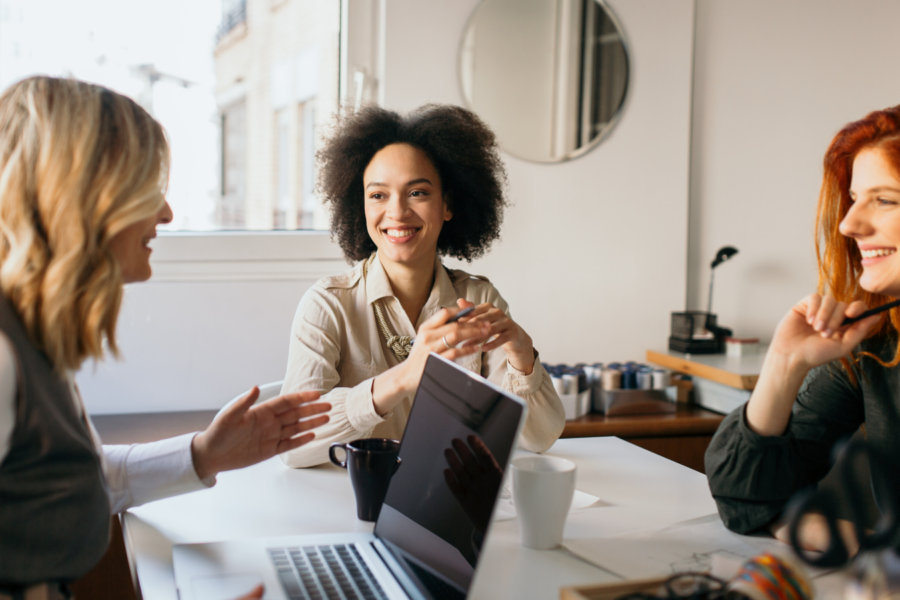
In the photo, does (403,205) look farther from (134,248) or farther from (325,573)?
(325,573)

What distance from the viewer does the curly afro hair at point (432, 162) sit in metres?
1.76

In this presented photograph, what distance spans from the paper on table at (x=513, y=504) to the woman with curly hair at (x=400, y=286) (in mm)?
259

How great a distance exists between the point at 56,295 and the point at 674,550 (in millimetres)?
775

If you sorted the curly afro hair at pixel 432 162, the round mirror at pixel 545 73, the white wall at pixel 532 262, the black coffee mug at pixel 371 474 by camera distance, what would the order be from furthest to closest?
the round mirror at pixel 545 73 < the white wall at pixel 532 262 < the curly afro hair at pixel 432 162 < the black coffee mug at pixel 371 474

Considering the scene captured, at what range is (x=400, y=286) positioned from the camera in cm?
171

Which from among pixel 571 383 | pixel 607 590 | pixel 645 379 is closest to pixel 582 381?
pixel 571 383

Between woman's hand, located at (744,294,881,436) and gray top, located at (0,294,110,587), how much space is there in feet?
2.88

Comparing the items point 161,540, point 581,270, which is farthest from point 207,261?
point 161,540

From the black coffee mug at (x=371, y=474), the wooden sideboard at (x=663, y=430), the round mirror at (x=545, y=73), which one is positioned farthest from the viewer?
the round mirror at (x=545, y=73)

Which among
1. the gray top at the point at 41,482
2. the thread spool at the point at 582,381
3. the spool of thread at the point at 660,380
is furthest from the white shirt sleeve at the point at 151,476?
the spool of thread at the point at 660,380

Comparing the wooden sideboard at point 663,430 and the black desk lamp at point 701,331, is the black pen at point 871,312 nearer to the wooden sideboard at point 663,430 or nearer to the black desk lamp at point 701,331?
the wooden sideboard at point 663,430

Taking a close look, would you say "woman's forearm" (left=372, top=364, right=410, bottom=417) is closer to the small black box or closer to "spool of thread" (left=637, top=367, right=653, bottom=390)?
"spool of thread" (left=637, top=367, right=653, bottom=390)

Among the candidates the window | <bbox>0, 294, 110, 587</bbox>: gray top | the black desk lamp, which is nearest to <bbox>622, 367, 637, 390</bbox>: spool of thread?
the black desk lamp

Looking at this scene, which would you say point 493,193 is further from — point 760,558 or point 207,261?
point 760,558
